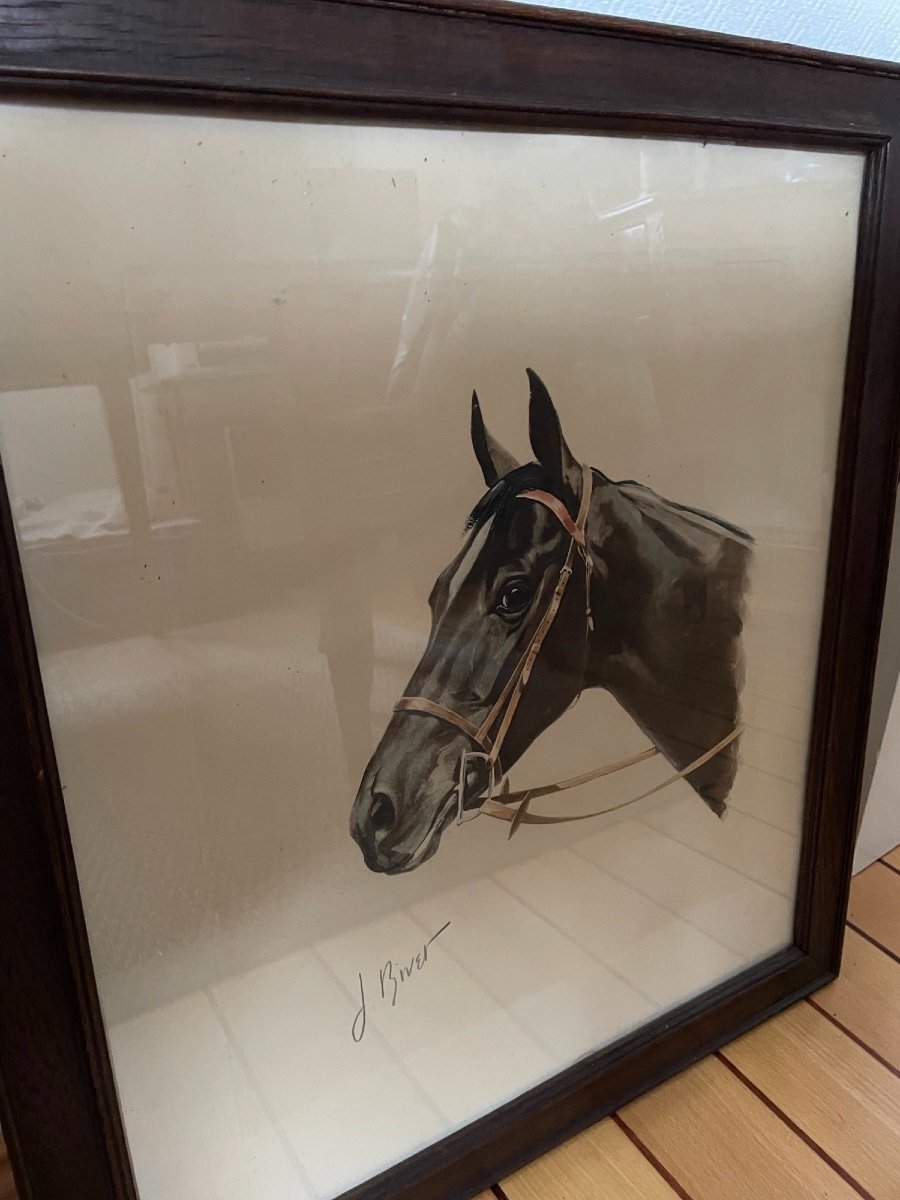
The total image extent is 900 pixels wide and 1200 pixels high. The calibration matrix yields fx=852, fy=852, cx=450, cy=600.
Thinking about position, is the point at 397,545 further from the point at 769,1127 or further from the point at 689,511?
the point at 769,1127

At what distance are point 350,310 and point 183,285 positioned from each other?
0.23ft

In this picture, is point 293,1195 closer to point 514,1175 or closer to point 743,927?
point 514,1175

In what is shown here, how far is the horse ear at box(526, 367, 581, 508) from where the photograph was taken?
1.41 feet

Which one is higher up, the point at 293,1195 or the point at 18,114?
the point at 18,114

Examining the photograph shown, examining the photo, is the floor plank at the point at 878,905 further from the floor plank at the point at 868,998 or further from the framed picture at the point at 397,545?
the framed picture at the point at 397,545

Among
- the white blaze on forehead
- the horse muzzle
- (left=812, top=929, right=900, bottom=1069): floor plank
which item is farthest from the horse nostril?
(left=812, top=929, right=900, bottom=1069): floor plank

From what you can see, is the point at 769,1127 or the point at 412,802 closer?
the point at 412,802

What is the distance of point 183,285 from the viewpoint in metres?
0.33

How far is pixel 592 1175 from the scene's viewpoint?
54 centimetres

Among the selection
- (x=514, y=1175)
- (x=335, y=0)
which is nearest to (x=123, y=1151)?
(x=514, y=1175)

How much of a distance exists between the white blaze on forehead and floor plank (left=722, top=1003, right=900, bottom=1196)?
1.46 ft
